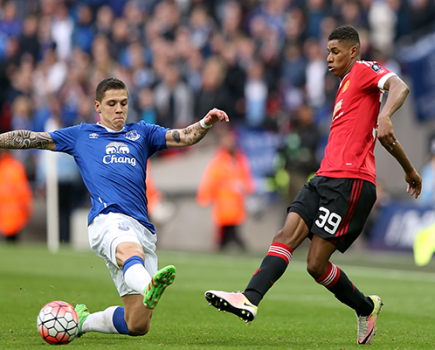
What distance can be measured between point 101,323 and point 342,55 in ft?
9.35

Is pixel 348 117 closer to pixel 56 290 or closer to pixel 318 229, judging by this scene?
pixel 318 229

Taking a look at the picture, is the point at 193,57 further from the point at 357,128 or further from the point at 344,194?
the point at 344,194

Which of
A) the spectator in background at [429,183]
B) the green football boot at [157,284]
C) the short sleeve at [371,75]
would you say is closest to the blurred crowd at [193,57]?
the spectator in background at [429,183]

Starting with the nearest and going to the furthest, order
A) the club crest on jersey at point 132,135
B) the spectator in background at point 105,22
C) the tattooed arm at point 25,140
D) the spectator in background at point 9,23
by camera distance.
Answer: the tattooed arm at point 25,140 < the club crest on jersey at point 132,135 < the spectator in background at point 105,22 < the spectator in background at point 9,23

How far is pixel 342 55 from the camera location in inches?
235

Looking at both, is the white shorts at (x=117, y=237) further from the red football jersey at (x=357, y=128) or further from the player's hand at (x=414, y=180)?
the player's hand at (x=414, y=180)

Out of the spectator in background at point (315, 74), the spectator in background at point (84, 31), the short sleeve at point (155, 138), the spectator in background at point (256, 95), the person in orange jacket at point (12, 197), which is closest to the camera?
the short sleeve at point (155, 138)

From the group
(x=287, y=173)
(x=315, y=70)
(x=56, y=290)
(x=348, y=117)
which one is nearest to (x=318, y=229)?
(x=348, y=117)

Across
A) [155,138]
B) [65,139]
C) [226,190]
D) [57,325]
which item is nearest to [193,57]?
[226,190]

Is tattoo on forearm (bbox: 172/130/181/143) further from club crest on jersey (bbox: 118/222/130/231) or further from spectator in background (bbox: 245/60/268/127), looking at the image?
spectator in background (bbox: 245/60/268/127)

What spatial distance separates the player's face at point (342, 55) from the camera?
5.96 metres

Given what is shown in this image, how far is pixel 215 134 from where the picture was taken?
18594mm

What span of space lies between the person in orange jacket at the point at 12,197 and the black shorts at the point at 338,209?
1424 centimetres

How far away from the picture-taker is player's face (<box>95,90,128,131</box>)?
6114 millimetres
